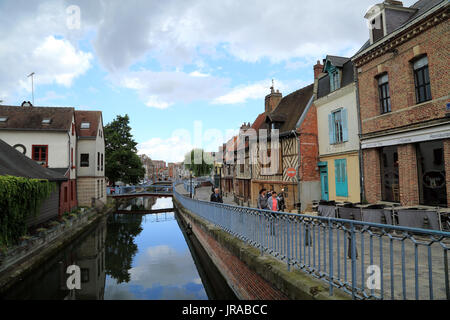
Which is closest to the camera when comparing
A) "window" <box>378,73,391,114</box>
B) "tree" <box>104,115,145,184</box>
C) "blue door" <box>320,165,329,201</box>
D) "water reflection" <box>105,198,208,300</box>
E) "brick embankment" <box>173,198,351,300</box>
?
"brick embankment" <box>173,198,351,300</box>

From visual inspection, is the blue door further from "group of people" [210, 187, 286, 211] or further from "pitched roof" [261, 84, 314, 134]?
"group of people" [210, 187, 286, 211]

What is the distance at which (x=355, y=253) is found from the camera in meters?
3.51

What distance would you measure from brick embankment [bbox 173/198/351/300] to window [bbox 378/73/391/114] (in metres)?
8.35

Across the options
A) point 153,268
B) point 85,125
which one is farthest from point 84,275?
point 85,125

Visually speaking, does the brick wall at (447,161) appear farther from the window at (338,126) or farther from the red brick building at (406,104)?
the window at (338,126)

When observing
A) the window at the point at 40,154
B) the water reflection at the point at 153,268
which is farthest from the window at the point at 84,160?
the water reflection at the point at 153,268

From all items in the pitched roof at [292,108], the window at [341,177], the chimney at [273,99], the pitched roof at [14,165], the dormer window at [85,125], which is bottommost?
the window at [341,177]

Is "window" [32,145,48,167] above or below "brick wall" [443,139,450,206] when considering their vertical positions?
above

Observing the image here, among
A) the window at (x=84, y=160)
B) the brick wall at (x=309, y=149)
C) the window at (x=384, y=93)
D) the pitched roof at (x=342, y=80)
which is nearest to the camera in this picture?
the window at (x=384, y=93)

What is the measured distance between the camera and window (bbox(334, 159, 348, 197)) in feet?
45.8

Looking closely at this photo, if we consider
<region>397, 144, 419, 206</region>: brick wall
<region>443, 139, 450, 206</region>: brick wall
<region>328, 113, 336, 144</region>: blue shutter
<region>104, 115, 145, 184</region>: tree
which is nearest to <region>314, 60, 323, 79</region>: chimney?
<region>328, 113, 336, 144</region>: blue shutter

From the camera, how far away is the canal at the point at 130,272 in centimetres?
917

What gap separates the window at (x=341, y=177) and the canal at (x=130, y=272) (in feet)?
25.2
